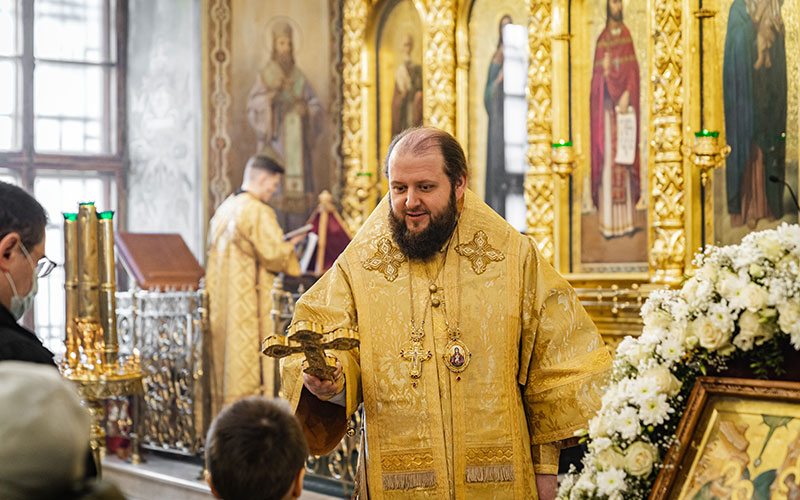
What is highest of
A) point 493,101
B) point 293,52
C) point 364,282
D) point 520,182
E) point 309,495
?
point 293,52

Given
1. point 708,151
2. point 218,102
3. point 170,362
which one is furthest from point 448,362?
point 218,102

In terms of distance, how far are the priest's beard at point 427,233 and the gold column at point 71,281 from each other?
2.50m

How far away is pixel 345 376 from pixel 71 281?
264 cm

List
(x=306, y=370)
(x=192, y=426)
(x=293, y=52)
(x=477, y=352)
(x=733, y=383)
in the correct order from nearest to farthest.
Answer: (x=733, y=383)
(x=306, y=370)
(x=477, y=352)
(x=192, y=426)
(x=293, y=52)

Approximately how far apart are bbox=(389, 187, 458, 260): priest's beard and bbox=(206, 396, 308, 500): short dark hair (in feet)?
4.27

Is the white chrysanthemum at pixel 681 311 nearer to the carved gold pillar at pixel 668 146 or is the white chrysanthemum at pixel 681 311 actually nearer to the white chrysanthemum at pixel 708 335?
the white chrysanthemum at pixel 708 335

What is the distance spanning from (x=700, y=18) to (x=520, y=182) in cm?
226

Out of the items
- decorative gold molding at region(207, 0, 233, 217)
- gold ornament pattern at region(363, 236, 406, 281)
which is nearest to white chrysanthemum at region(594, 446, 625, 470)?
gold ornament pattern at region(363, 236, 406, 281)

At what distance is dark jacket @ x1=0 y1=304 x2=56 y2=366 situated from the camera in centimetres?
251

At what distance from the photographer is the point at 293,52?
10969 millimetres

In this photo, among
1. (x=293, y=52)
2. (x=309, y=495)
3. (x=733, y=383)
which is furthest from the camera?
(x=293, y=52)

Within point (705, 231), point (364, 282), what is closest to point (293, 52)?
point (705, 231)

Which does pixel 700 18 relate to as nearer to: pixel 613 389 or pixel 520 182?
pixel 520 182

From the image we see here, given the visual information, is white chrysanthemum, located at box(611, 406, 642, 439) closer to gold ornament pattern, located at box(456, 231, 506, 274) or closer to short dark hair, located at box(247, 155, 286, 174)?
gold ornament pattern, located at box(456, 231, 506, 274)
